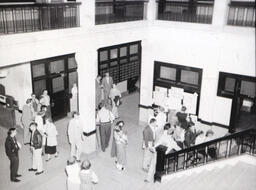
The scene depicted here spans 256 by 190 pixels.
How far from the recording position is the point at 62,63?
1345 cm

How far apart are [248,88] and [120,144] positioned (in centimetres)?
462

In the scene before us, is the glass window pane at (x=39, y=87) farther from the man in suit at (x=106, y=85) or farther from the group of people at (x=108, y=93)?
the man in suit at (x=106, y=85)

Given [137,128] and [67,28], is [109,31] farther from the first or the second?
[137,128]

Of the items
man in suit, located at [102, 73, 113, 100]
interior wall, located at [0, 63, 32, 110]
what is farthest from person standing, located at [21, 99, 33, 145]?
man in suit, located at [102, 73, 113, 100]

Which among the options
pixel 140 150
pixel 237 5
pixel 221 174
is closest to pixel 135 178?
pixel 140 150

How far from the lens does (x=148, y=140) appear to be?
10094 mm

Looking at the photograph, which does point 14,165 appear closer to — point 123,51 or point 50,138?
point 50,138

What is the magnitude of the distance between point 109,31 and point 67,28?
1.89m

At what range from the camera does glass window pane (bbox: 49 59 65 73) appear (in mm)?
12959

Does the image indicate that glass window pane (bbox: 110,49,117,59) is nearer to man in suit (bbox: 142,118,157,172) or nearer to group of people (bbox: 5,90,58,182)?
group of people (bbox: 5,90,58,182)

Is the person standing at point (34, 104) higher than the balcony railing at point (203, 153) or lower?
higher

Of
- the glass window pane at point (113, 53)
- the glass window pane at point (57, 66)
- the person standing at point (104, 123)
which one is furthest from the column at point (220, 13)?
the glass window pane at point (57, 66)

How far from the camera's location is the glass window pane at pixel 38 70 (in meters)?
12.2

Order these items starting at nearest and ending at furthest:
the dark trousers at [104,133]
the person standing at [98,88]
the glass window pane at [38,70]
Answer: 1. the dark trousers at [104,133]
2. the glass window pane at [38,70]
3. the person standing at [98,88]
